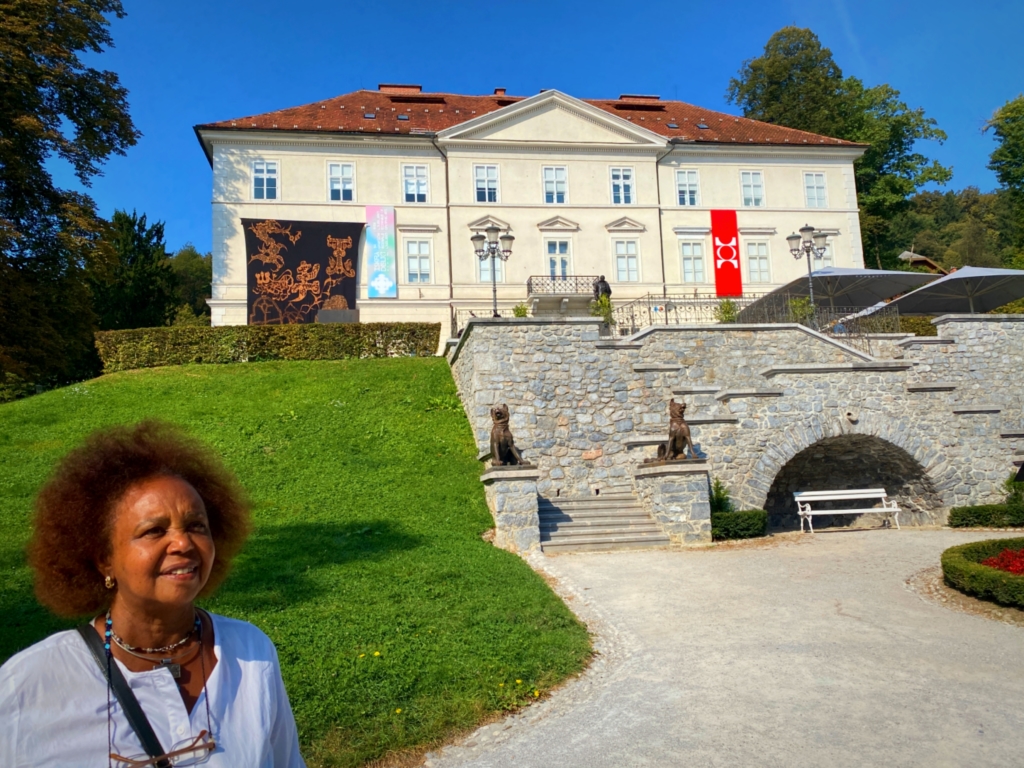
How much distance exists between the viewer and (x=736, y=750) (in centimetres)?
494

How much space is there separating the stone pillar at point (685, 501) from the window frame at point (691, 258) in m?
19.9

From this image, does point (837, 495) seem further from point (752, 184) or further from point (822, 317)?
point (752, 184)

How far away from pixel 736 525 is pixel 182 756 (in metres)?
13.1

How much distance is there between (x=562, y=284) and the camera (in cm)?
3059

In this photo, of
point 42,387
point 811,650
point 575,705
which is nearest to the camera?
A: point 575,705

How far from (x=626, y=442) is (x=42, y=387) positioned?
25.1 m

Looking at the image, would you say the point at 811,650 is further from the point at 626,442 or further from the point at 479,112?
the point at 479,112

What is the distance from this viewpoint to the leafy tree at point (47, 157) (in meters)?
13.4

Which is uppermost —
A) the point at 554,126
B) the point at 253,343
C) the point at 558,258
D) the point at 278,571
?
the point at 554,126

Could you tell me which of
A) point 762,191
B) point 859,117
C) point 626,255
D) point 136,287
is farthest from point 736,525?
point 859,117

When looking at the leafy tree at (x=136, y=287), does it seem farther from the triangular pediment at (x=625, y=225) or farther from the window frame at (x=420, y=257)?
the triangular pediment at (x=625, y=225)

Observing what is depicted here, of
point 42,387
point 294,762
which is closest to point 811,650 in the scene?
point 294,762

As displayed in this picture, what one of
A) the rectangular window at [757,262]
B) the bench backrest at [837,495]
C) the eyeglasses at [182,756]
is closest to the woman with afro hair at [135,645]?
the eyeglasses at [182,756]

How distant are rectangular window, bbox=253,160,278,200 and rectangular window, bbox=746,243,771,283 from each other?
20448mm
